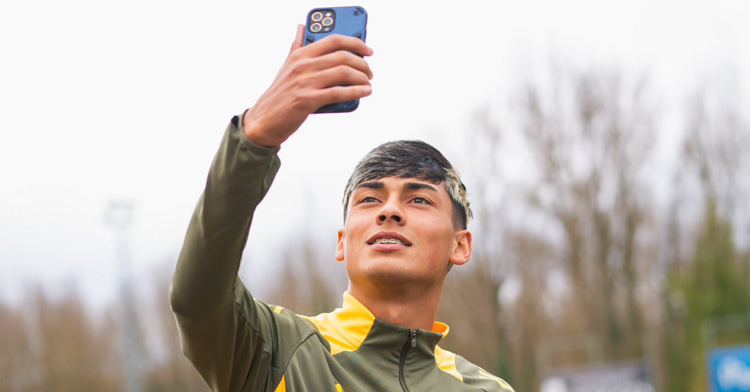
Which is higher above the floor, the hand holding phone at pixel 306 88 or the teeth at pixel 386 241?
the hand holding phone at pixel 306 88

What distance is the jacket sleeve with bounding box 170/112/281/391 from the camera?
6.69 feet

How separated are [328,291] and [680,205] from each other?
40.1 ft

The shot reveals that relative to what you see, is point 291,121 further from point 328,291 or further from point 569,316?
point 328,291

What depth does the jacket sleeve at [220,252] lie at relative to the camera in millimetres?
2039

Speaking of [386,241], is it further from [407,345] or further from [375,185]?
[407,345]

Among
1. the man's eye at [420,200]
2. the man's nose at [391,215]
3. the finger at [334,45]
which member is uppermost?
the finger at [334,45]

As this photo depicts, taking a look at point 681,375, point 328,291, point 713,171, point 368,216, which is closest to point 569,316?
point 681,375

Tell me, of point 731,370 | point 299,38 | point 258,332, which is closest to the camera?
point 299,38

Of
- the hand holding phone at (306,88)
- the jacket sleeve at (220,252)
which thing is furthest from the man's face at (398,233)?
the hand holding phone at (306,88)

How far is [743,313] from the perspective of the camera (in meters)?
24.7

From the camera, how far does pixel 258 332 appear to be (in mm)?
2430

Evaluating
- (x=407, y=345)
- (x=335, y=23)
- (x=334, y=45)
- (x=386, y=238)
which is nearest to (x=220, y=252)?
(x=334, y=45)

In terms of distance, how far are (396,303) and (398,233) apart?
0.80 feet

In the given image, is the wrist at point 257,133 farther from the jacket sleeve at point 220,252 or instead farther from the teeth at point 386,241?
the teeth at point 386,241
